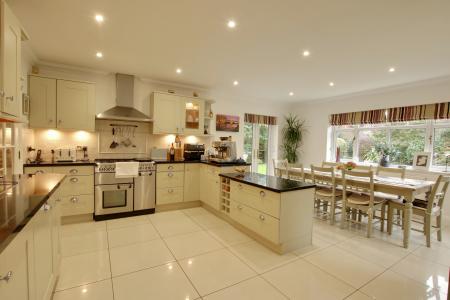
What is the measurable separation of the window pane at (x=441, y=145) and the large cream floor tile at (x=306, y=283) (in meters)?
3.58

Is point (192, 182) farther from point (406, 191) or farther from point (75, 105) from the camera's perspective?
point (406, 191)

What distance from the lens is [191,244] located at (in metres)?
2.75

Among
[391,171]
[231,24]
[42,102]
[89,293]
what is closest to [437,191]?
[391,171]

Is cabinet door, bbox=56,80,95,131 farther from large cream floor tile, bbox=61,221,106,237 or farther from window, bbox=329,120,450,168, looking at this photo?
window, bbox=329,120,450,168

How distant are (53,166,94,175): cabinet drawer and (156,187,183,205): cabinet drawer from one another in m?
1.10

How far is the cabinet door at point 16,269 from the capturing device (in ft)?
2.76

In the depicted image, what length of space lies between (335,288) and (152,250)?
1.91 m

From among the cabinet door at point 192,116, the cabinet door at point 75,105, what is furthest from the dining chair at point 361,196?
the cabinet door at point 75,105

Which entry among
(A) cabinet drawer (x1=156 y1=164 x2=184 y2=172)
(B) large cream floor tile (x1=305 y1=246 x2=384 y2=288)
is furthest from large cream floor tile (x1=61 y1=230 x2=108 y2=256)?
(B) large cream floor tile (x1=305 y1=246 x2=384 y2=288)

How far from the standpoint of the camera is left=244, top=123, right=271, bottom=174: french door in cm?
607

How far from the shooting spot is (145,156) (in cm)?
443

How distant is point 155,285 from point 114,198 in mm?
2058

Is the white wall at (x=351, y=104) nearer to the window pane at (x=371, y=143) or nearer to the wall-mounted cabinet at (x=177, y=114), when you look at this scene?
the window pane at (x=371, y=143)

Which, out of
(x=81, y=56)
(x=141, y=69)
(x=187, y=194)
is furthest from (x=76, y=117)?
(x=187, y=194)
